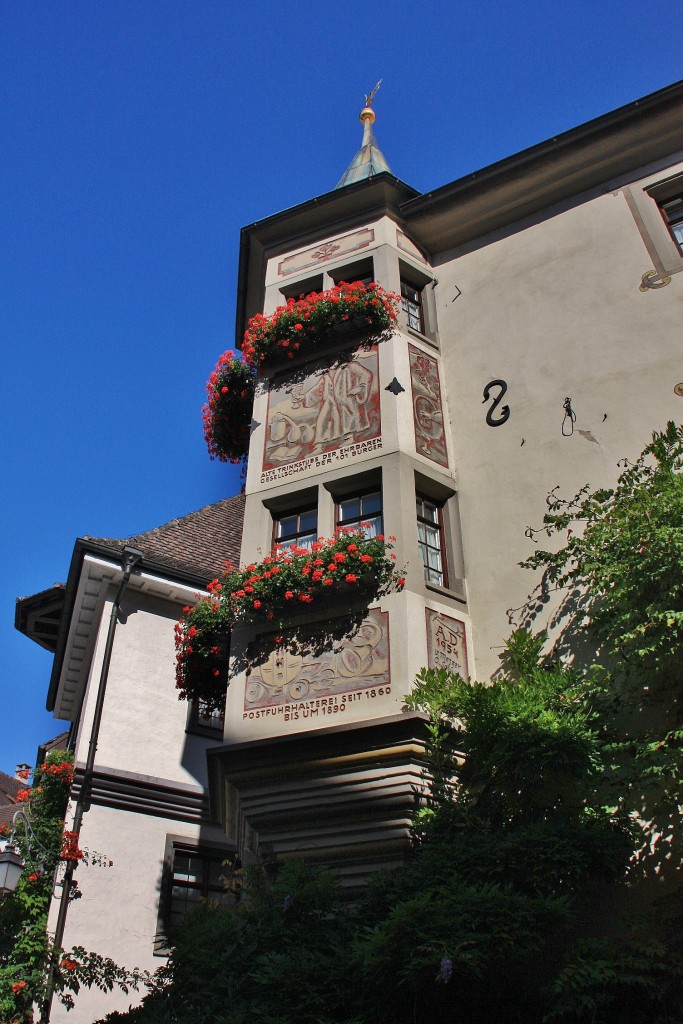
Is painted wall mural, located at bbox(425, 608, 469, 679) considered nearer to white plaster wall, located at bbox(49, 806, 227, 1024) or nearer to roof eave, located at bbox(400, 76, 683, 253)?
white plaster wall, located at bbox(49, 806, 227, 1024)

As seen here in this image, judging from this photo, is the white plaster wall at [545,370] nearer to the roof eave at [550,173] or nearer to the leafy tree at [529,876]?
the roof eave at [550,173]

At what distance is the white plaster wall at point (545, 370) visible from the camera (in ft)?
29.4

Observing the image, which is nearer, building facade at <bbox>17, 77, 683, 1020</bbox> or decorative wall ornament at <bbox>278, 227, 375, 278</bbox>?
building facade at <bbox>17, 77, 683, 1020</bbox>

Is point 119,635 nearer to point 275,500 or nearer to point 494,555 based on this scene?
point 275,500

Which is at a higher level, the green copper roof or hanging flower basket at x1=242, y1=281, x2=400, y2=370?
the green copper roof

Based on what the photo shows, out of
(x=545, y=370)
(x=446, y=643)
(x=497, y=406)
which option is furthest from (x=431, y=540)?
(x=545, y=370)

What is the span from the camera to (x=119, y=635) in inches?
504

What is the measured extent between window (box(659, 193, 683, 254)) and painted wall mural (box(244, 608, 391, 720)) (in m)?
5.91

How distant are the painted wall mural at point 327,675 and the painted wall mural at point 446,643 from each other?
18.0 inches

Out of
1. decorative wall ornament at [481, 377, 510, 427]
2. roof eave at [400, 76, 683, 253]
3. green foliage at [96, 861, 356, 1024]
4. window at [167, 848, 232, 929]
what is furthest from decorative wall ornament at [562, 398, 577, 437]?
window at [167, 848, 232, 929]

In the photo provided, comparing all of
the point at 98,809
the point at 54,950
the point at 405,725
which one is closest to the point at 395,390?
the point at 405,725

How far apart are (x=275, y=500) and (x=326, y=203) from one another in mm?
5032

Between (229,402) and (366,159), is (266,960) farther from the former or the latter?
(366,159)

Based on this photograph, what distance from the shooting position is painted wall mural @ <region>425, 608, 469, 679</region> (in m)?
8.19
